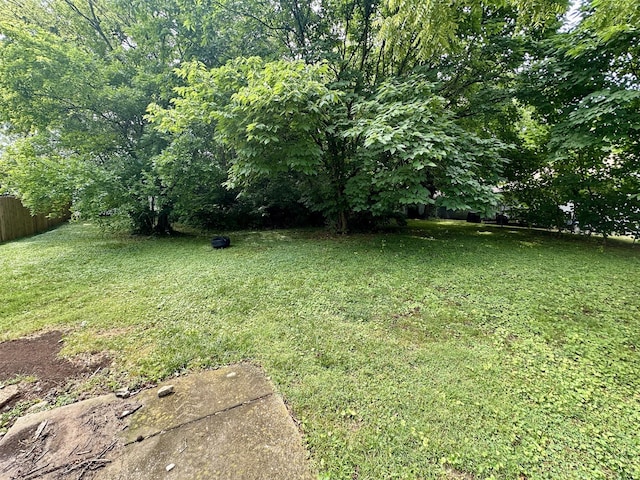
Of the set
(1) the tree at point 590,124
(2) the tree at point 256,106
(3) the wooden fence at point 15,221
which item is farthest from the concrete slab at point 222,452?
(3) the wooden fence at point 15,221

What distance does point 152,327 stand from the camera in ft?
9.05

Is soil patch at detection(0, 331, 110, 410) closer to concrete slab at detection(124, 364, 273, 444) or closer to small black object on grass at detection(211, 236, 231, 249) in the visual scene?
concrete slab at detection(124, 364, 273, 444)

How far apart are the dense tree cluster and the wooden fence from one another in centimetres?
81

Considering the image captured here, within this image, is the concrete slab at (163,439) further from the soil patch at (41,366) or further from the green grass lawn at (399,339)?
the soil patch at (41,366)

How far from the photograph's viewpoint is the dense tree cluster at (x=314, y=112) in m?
4.86

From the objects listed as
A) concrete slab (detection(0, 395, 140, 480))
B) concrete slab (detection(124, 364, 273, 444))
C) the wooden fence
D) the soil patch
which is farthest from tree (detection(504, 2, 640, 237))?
the wooden fence

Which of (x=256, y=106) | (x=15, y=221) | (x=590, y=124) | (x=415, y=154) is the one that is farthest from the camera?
(x=15, y=221)

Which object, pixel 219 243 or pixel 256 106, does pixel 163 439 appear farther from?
pixel 219 243

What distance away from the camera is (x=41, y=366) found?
2160mm

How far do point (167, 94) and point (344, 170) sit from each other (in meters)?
4.73

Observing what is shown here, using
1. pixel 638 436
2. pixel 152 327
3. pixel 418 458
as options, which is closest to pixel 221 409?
pixel 418 458

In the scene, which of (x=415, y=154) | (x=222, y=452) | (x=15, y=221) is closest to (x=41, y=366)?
(x=222, y=452)

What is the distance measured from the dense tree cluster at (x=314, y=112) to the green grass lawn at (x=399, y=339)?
1.70 metres

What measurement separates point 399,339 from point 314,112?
377cm
